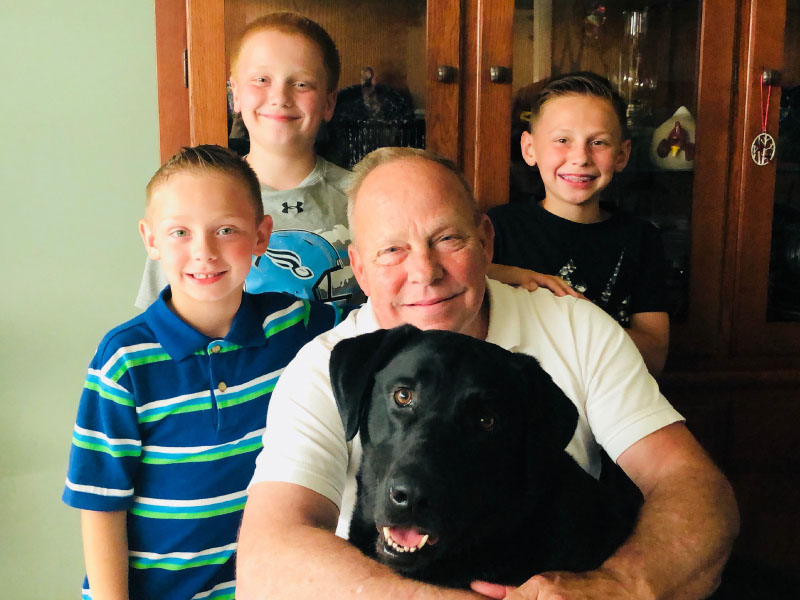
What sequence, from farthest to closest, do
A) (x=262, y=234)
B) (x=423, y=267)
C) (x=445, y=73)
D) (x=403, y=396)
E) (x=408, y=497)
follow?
(x=445, y=73) < (x=262, y=234) < (x=423, y=267) < (x=403, y=396) < (x=408, y=497)

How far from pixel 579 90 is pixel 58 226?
145cm

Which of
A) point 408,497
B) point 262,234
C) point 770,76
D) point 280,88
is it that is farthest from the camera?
point 770,76

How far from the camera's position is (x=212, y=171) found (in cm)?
111

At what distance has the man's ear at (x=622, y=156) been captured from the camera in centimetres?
157

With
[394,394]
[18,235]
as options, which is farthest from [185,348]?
[18,235]

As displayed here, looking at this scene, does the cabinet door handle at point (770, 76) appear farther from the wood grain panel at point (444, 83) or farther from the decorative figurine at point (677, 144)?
the wood grain panel at point (444, 83)

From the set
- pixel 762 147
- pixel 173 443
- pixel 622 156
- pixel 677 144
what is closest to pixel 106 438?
pixel 173 443

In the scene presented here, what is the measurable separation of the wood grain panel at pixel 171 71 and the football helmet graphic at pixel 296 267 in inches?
14.4

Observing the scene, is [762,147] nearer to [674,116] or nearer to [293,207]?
[674,116]

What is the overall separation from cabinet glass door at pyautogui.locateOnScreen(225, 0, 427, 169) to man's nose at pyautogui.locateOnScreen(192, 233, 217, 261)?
529mm

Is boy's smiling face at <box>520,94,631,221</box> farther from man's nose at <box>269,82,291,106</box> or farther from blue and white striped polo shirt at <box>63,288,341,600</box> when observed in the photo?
blue and white striped polo shirt at <box>63,288,341,600</box>

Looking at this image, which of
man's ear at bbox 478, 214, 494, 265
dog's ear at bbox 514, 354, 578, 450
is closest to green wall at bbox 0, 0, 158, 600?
man's ear at bbox 478, 214, 494, 265

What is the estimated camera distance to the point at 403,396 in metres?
0.80

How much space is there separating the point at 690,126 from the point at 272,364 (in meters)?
1.21
